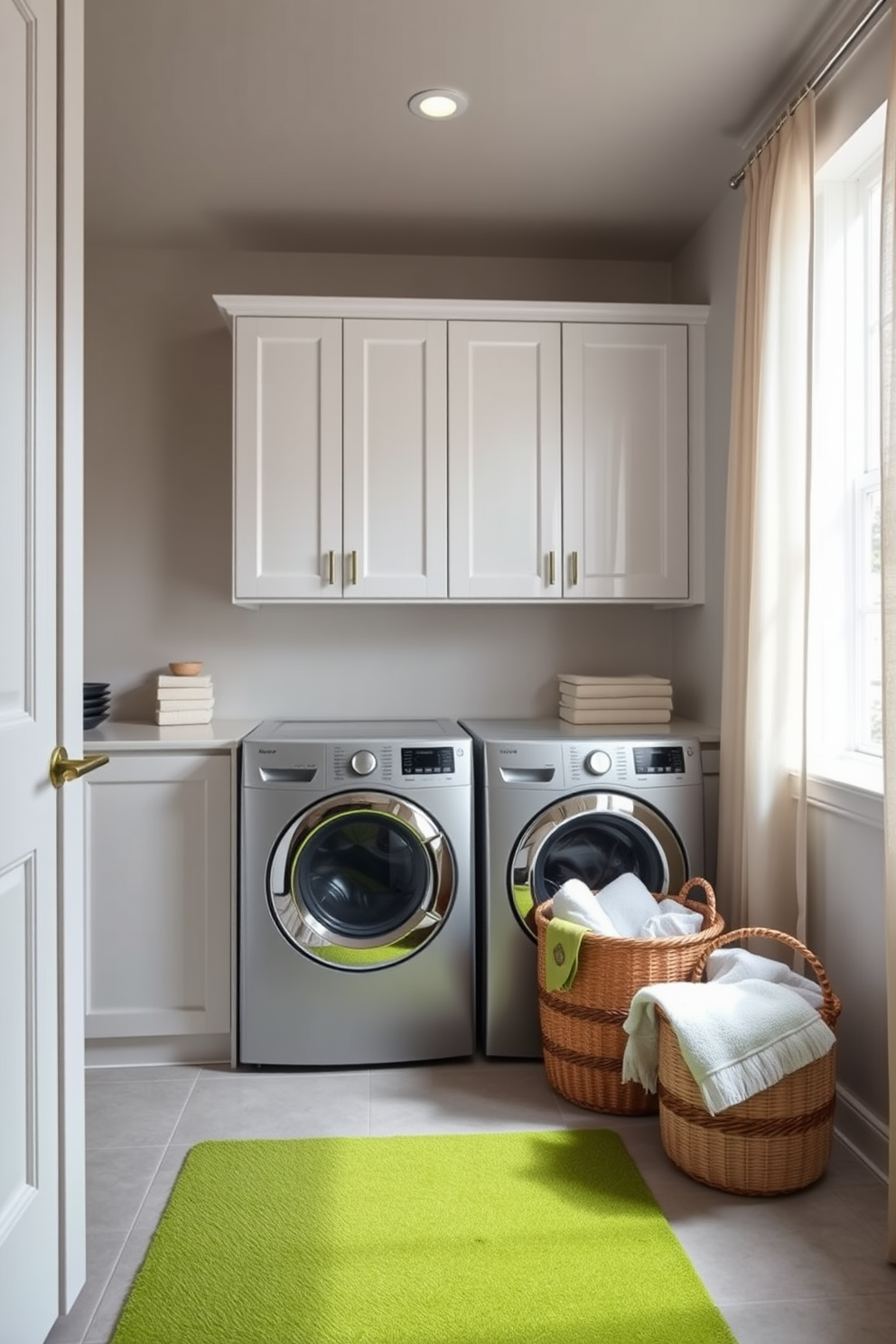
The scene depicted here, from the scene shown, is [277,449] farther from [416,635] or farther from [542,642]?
[542,642]

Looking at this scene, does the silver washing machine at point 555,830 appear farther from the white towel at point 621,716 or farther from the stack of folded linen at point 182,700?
the stack of folded linen at point 182,700

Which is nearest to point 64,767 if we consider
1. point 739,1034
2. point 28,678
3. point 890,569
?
point 28,678

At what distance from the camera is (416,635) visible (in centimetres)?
342

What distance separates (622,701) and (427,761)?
28.8 inches

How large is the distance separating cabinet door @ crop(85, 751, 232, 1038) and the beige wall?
2.41 feet

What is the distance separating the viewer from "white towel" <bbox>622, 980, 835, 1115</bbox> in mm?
1892

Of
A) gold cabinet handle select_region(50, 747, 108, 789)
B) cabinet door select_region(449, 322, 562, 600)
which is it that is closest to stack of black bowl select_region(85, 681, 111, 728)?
cabinet door select_region(449, 322, 562, 600)

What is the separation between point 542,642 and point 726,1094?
6.07ft

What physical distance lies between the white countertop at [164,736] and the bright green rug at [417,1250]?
1002 millimetres

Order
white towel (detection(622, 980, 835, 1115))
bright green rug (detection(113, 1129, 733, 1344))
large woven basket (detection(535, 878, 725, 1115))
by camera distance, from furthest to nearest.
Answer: large woven basket (detection(535, 878, 725, 1115)), white towel (detection(622, 980, 835, 1115)), bright green rug (detection(113, 1129, 733, 1344))

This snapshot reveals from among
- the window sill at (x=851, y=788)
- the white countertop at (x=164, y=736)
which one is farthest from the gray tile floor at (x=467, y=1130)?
the white countertop at (x=164, y=736)

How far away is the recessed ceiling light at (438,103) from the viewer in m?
2.43

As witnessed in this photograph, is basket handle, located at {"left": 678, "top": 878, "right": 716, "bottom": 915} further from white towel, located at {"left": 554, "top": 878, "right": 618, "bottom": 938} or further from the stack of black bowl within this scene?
the stack of black bowl

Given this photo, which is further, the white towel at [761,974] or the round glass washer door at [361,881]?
the round glass washer door at [361,881]
